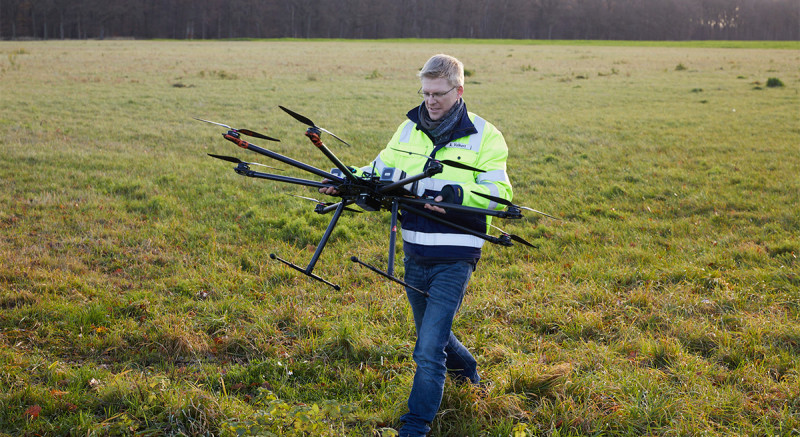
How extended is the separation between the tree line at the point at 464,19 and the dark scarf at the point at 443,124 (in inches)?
→ 4756

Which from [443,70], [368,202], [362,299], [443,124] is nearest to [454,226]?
[368,202]

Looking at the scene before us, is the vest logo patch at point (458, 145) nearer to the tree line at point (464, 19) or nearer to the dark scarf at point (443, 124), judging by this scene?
the dark scarf at point (443, 124)

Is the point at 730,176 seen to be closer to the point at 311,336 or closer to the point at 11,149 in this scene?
the point at 311,336

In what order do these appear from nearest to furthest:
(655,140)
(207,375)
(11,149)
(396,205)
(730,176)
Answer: (396,205), (207,375), (730,176), (11,149), (655,140)

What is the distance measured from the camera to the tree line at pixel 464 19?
112500mm

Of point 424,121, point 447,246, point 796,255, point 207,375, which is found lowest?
point 207,375

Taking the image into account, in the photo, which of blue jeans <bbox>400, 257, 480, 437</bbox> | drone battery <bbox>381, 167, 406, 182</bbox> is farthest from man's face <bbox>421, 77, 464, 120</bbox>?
blue jeans <bbox>400, 257, 480, 437</bbox>

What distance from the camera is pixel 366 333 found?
5438mm

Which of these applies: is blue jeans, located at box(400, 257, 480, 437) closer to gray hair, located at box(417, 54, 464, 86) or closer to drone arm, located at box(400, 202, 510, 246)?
drone arm, located at box(400, 202, 510, 246)

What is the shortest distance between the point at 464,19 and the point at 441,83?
135 metres

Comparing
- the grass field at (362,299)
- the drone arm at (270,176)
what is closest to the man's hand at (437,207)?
the drone arm at (270,176)

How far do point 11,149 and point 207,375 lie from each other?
11.1m

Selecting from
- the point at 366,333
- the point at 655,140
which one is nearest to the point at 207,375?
the point at 366,333

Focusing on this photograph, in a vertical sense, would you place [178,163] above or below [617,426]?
above
